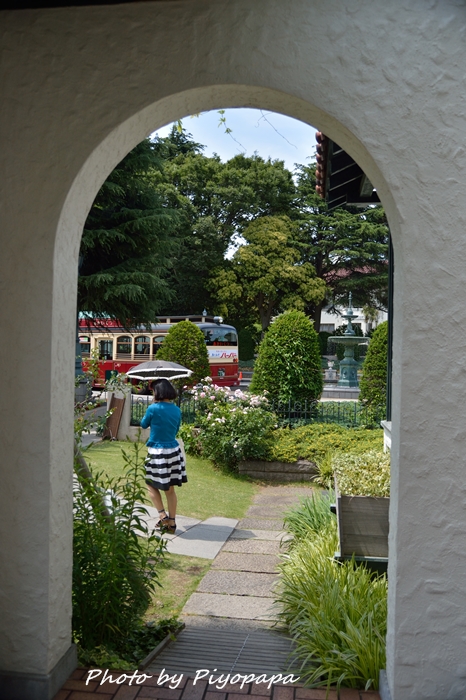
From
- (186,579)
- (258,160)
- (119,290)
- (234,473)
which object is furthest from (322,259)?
(186,579)

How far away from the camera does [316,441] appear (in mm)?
10648

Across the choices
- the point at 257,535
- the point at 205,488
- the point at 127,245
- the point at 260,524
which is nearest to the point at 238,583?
the point at 257,535

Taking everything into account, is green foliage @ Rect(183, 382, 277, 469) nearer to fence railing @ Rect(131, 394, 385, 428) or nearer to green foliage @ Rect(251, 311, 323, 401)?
fence railing @ Rect(131, 394, 385, 428)

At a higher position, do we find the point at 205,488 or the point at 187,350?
the point at 187,350

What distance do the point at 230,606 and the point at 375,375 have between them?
28.4 feet

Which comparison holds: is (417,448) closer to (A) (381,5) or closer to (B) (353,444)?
(A) (381,5)

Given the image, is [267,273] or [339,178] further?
[267,273]

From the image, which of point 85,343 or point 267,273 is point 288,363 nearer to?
point 85,343

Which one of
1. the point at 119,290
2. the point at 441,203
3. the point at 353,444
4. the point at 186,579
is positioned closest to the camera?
the point at 441,203

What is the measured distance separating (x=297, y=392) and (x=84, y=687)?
9.53 metres

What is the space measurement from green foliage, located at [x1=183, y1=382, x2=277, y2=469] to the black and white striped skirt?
338cm

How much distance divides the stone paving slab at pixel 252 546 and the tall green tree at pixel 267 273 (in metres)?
25.3

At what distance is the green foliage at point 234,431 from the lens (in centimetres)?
1048

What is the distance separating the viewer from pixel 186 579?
5.60 m
